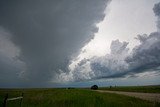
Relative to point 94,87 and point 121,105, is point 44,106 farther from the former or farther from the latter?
point 94,87

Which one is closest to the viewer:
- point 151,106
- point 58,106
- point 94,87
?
point 151,106

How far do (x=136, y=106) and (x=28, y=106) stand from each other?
1167 cm

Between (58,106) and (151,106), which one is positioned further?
(58,106)

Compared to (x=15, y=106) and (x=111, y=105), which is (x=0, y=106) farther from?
(x=111, y=105)

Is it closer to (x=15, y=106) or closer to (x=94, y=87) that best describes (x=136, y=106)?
(x=15, y=106)

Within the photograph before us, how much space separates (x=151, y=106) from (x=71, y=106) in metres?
8.39

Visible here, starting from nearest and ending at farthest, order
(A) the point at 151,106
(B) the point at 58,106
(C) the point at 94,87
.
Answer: (A) the point at 151,106
(B) the point at 58,106
(C) the point at 94,87

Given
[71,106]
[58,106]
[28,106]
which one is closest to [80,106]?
[71,106]

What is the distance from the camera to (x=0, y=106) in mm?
20109

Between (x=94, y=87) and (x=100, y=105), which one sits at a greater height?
(x=94, y=87)

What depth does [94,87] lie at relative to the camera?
92750 millimetres

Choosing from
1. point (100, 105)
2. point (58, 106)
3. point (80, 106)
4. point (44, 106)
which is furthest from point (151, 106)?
point (44, 106)

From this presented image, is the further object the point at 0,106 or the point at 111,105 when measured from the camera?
the point at 111,105

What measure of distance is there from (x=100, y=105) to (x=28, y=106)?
7953 millimetres
